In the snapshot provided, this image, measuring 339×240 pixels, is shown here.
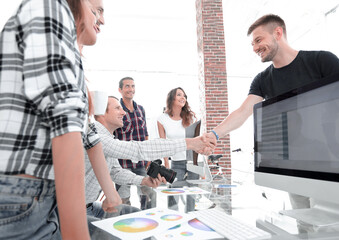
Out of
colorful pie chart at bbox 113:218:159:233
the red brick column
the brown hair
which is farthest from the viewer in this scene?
the red brick column

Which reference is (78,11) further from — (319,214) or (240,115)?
(240,115)

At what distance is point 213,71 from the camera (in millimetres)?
4492

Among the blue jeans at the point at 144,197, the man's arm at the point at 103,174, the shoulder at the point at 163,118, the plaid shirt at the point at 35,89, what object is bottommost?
the blue jeans at the point at 144,197

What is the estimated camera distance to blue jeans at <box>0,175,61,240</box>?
49 centimetres

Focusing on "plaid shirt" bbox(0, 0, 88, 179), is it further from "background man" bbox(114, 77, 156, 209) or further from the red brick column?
the red brick column

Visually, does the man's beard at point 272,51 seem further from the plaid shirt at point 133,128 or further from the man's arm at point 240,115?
the plaid shirt at point 133,128

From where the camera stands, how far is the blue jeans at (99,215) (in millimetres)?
741

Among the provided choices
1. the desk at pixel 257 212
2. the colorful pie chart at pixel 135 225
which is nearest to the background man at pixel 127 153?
the colorful pie chart at pixel 135 225

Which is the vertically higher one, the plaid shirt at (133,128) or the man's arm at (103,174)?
the plaid shirt at (133,128)

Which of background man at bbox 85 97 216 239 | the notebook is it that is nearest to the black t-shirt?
background man at bbox 85 97 216 239

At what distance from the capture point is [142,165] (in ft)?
8.56

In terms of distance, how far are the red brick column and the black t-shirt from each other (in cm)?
248

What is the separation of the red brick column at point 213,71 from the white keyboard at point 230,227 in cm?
355

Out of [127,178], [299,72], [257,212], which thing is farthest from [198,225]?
[299,72]
